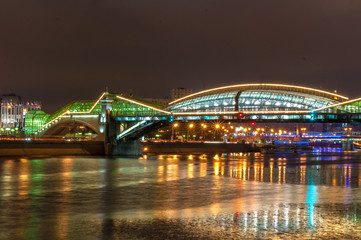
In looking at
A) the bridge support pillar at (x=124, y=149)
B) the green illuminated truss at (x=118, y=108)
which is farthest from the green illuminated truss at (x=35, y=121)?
the bridge support pillar at (x=124, y=149)

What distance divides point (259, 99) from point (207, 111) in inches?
526

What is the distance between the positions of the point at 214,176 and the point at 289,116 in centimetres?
3240

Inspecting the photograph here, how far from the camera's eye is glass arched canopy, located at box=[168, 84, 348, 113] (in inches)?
3228

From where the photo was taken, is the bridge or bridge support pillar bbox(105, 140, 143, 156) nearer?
the bridge

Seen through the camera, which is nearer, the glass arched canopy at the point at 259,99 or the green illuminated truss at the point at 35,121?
the glass arched canopy at the point at 259,99

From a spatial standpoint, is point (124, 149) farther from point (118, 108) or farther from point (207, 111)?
point (207, 111)

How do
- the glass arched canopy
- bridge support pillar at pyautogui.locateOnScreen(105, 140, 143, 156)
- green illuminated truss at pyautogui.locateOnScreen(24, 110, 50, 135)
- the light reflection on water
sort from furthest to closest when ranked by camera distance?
1. green illuminated truss at pyautogui.locateOnScreen(24, 110, 50, 135)
2. the glass arched canopy
3. bridge support pillar at pyautogui.locateOnScreen(105, 140, 143, 156)
4. the light reflection on water

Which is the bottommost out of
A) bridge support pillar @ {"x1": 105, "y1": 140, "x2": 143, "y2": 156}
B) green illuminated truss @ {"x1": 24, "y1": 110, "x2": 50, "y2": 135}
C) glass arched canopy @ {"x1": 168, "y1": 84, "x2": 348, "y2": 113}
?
bridge support pillar @ {"x1": 105, "y1": 140, "x2": 143, "y2": 156}

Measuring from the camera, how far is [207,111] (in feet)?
251

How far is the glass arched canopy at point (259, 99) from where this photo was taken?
A: 269 feet

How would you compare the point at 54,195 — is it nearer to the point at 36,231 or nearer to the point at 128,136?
the point at 36,231

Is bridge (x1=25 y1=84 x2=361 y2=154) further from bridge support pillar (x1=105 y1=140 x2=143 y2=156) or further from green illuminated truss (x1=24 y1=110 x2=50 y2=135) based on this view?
green illuminated truss (x1=24 y1=110 x2=50 y2=135)

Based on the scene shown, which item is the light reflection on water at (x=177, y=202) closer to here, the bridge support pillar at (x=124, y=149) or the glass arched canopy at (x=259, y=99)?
the bridge support pillar at (x=124, y=149)

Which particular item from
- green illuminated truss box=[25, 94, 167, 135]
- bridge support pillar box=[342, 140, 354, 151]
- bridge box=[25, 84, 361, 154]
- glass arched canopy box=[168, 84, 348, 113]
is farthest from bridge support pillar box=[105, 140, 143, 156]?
bridge support pillar box=[342, 140, 354, 151]
